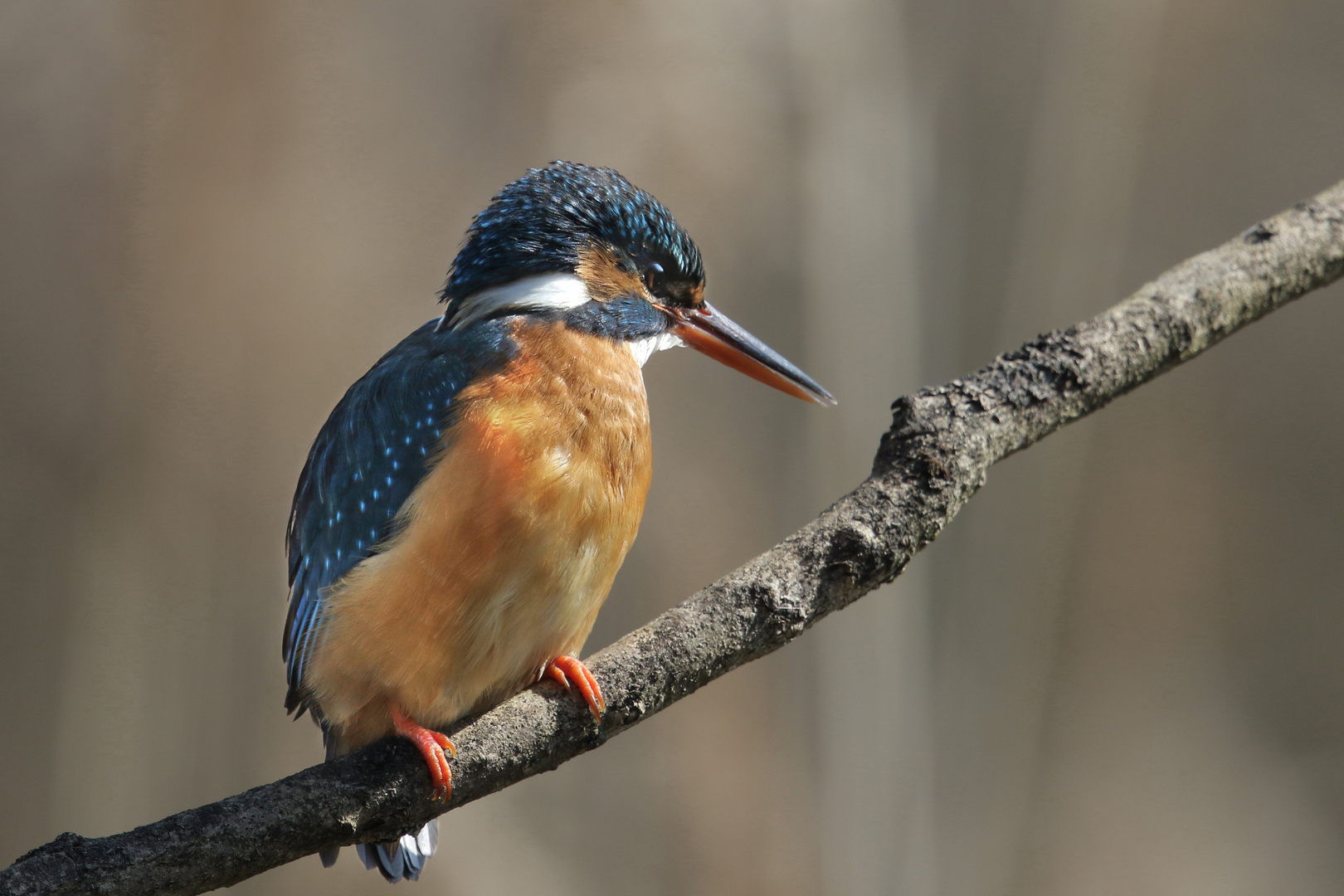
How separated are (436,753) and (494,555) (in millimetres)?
214

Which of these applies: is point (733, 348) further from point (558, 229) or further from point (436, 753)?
point (436, 753)

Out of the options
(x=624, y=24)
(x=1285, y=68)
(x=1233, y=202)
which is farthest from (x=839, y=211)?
(x=1285, y=68)

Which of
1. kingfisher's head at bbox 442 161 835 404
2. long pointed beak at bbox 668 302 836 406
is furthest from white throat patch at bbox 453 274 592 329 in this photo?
long pointed beak at bbox 668 302 836 406

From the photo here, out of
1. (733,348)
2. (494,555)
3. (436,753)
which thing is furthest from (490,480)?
(733,348)

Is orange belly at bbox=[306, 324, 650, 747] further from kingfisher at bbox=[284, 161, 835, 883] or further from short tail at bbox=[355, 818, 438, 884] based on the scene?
short tail at bbox=[355, 818, 438, 884]

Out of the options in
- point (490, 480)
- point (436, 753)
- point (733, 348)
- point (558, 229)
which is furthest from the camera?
point (733, 348)

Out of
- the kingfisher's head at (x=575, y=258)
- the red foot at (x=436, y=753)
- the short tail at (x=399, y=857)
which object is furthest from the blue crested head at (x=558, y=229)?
the short tail at (x=399, y=857)

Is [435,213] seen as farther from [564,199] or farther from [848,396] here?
[564,199]

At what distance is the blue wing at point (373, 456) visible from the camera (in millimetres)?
1131

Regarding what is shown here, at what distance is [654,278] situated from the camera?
1268mm

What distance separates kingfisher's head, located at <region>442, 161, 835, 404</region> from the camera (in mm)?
1188

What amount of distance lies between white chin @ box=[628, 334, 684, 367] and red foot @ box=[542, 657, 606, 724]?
0.39m

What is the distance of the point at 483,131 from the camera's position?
263 cm

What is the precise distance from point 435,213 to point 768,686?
5.09 feet
